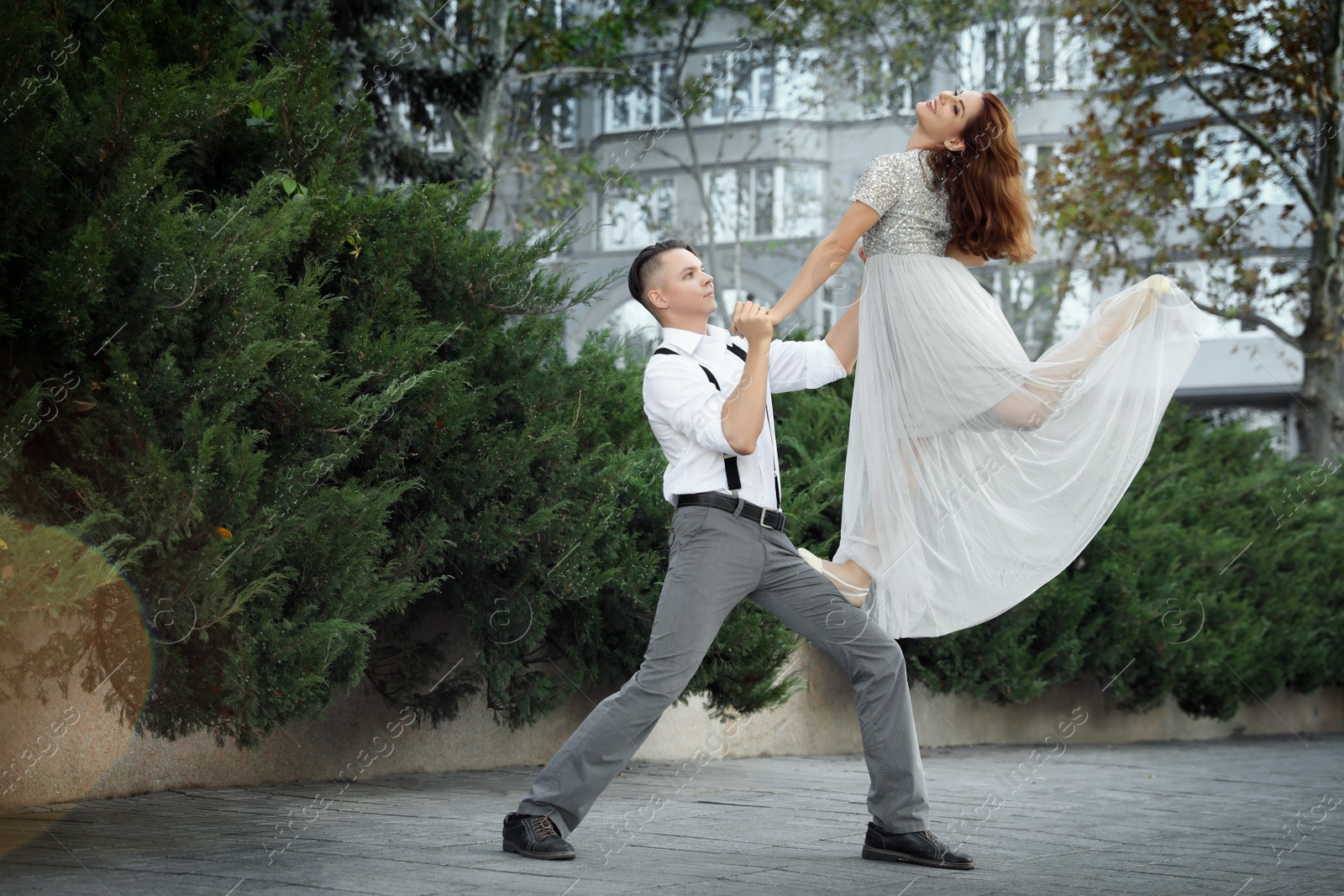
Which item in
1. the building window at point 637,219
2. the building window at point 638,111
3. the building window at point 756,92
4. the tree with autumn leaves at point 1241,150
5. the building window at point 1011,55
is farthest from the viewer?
the building window at point 637,219

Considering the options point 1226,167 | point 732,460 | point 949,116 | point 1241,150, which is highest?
point 1241,150

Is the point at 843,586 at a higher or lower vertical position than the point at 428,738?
higher

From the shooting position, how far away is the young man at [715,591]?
16.1ft

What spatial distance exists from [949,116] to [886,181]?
0.29 m

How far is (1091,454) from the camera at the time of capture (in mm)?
5254

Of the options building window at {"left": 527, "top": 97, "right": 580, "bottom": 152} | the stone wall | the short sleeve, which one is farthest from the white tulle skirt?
building window at {"left": 527, "top": 97, "right": 580, "bottom": 152}

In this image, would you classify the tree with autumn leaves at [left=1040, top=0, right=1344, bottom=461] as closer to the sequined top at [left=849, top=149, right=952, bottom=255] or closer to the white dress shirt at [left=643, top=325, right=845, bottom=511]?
the sequined top at [left=849, top=149, right=952, bottom=255]

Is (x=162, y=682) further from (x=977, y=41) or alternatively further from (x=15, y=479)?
(x=977, y=41)

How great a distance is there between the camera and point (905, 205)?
510cm

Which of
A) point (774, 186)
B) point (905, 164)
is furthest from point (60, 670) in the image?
point (774, 186)

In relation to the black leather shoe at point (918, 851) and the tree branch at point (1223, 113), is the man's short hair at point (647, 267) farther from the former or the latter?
the tree branch at point (1223, 113)

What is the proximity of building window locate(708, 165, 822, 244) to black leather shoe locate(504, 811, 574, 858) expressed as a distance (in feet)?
112

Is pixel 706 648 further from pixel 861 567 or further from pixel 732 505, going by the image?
pixel 861 567

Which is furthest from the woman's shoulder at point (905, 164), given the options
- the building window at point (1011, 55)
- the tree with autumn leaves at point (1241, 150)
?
the building window at point (1011, 55)
